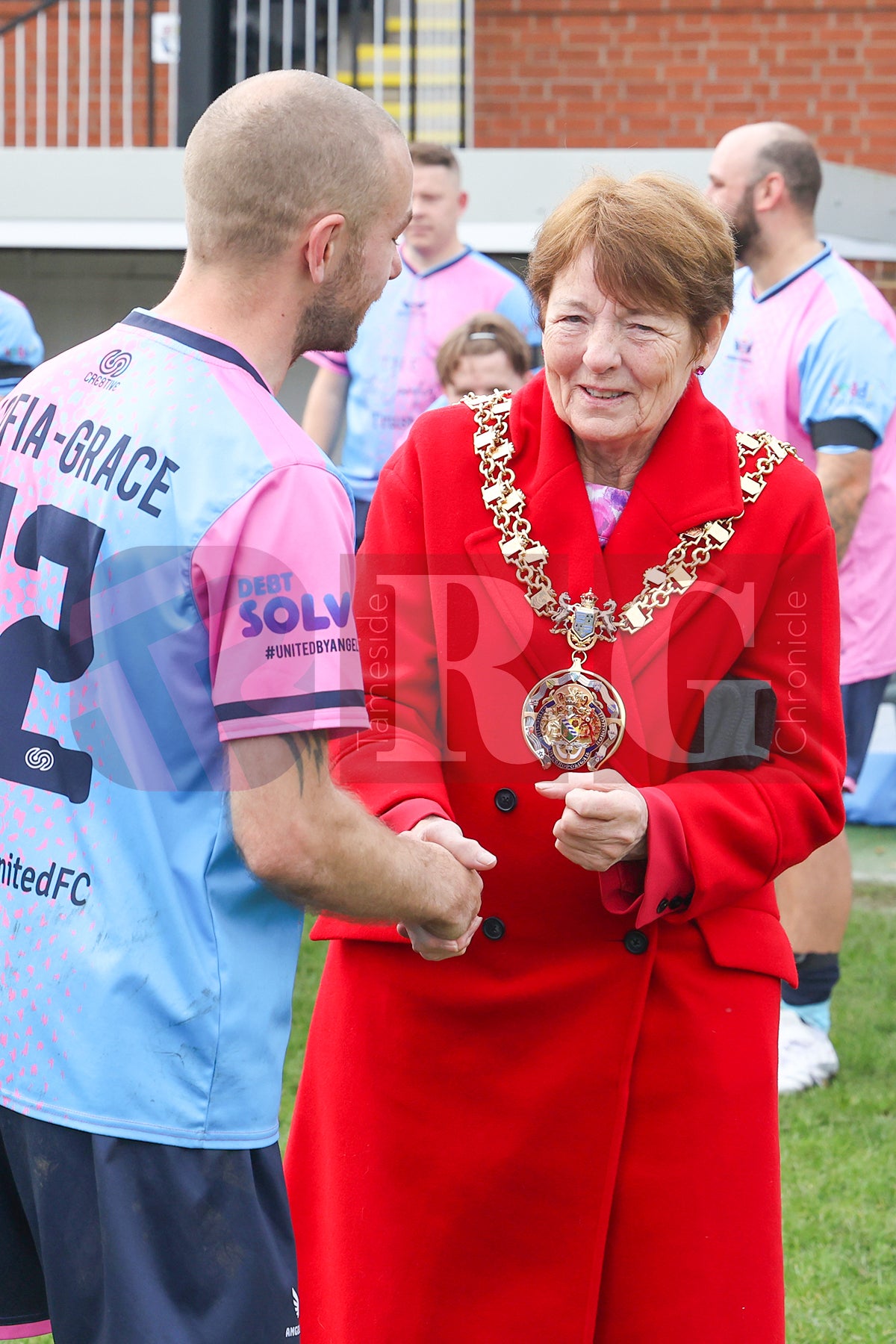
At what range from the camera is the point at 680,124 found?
33.5 feet

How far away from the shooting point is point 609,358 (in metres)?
2.12

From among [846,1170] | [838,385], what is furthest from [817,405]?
[846,1170]

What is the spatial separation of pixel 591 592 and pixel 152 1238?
1.00 m

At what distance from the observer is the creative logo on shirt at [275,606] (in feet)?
5.33

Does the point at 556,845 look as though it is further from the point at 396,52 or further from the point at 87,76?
the point at 87,76

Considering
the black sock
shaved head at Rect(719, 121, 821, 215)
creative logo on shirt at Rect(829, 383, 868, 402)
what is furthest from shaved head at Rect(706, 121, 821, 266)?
the black sock

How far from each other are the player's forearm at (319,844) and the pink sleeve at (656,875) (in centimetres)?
31

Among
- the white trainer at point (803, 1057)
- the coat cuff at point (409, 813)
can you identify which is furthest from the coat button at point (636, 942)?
the white trainer at point (803, 1057)

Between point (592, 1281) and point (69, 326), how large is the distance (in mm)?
8410

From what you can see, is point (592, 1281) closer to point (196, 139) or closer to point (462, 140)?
point (196, 139)

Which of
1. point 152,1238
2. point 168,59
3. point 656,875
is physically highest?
point 168,59

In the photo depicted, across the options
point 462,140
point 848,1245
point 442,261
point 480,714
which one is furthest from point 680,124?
point 480,714

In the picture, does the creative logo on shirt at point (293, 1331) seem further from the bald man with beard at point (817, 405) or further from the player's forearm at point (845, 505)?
the player's forearm at point (845, 505)

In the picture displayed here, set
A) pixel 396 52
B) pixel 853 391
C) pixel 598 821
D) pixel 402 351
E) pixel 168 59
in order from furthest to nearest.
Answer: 1. pixel 168 59
2. pixel 396 52
3. pixel 402 351
4. pixel 853 391
5. pixel 598 821
